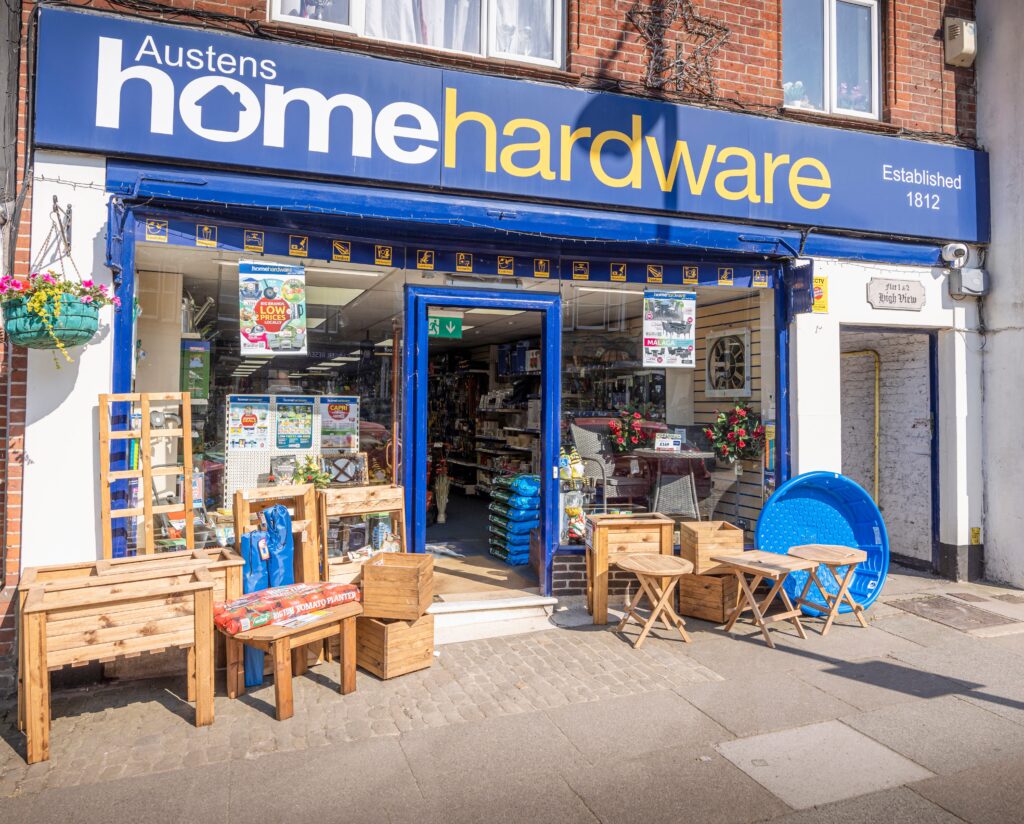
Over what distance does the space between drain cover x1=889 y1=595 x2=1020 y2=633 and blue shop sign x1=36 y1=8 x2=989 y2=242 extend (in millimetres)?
3679

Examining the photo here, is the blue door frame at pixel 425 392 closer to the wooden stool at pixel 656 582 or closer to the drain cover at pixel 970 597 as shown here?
the wooden stool at pixel 656 582

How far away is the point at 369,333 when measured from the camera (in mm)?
6230

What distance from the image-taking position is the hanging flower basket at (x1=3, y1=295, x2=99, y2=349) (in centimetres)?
441

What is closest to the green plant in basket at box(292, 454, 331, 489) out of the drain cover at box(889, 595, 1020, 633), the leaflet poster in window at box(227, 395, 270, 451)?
the leaflet poster in window at box(227, 395, 270, 451)

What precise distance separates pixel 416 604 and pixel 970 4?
8.60 metres

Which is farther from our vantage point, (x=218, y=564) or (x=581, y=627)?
(x=581, y=627)

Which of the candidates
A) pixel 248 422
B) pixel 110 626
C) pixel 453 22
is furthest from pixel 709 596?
pixel 453 22

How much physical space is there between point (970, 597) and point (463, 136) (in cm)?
649

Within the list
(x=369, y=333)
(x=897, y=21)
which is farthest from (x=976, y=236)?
(x=369, y=333)

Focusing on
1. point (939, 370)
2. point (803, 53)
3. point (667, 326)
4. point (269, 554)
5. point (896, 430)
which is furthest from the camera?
point (896, 430)

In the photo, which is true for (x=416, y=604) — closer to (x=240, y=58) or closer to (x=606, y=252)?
(x=606, y=252)

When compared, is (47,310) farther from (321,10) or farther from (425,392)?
(321,10)

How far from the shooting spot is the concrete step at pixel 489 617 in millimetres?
5797

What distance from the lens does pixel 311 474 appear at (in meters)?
6.11
